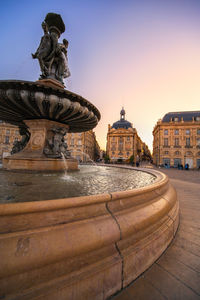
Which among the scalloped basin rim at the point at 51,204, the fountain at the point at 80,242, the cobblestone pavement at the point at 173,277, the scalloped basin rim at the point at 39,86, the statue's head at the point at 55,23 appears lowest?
the cobblestone pavement at the point at 173,277

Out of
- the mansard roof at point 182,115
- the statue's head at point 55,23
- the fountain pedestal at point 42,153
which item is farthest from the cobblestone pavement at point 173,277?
the mansard roof at point 182,115

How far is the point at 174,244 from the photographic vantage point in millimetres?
1524

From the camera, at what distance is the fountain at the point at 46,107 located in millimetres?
3326

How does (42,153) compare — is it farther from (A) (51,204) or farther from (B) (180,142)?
(B) (180,142)

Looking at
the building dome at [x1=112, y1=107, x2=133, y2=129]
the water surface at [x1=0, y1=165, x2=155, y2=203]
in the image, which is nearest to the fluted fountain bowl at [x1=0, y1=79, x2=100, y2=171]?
the water surface at [x1=0, y1=165, x2=155, y2=203]

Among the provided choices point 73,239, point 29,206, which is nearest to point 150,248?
point 73,239

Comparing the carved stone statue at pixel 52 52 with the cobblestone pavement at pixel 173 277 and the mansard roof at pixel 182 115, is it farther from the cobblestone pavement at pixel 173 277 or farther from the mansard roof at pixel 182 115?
the mansard roof at pixel 182 115

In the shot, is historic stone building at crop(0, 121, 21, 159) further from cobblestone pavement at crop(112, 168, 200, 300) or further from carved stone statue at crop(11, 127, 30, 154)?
cobblestone pavement at crop(112, 168, 200, 300)

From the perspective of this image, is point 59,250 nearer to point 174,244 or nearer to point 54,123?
point 174,244

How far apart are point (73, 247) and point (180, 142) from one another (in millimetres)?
41702

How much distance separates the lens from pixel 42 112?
385 cm

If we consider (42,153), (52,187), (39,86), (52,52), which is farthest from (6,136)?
(52,187)

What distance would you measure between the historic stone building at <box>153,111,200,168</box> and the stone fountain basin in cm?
3683

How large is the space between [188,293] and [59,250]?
107cm
